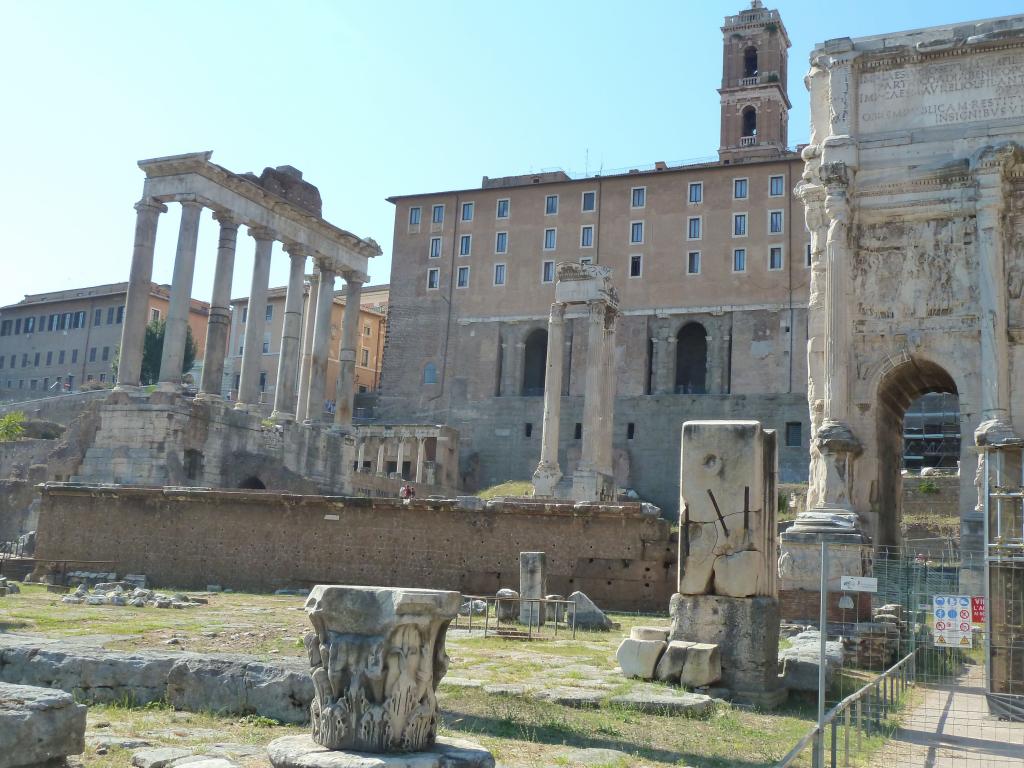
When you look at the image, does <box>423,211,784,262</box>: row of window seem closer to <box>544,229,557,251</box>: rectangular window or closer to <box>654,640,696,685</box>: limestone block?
<box>544,229,557,251</box>: rectangular window

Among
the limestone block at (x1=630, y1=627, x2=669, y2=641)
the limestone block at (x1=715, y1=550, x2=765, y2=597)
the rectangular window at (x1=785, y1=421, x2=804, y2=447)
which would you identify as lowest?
the limestone block at (x1=630, y1=627, x2=669, y2=641)

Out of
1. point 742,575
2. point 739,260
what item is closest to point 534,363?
point 739,260

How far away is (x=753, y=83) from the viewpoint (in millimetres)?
66000

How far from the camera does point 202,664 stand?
7.64 metres

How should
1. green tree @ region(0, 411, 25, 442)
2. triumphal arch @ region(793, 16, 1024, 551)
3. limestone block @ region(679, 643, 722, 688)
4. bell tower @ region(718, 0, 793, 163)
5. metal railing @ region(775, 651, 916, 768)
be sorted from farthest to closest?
bell tower @ region(718, 0, 793, 163)
green tree @ region(0, 411, 25, 442)
triumphal arch @ region(793, 16, 1024, 551)
limestone block @ region(679, 643, 722, 688)
metal railing @ region(775, 651, 916, 768)

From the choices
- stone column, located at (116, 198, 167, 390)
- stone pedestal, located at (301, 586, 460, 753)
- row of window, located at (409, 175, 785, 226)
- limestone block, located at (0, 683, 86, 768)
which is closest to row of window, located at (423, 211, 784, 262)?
row of window, located at (409, 175, 785, 226)

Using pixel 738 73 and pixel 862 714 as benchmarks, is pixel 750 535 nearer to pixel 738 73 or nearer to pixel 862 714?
pixel 862 714

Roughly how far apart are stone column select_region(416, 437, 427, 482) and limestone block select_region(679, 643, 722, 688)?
41078 millimetres

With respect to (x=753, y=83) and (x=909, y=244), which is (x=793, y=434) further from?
(x=909, y=244)

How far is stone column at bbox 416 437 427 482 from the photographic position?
166ft

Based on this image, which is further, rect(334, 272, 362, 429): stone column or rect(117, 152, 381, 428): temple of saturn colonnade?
rect(334, 272, 362, 429): stone column

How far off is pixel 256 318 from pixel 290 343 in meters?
1.62

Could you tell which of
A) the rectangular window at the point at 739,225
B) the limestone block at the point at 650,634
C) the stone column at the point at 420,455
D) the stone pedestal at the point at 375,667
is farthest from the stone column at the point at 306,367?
the stone pedestal at the point at 375,667

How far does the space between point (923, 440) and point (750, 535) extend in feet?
137
